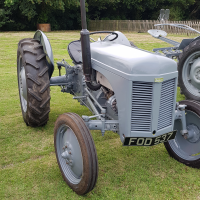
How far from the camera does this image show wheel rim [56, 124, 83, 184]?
2498 millimetres

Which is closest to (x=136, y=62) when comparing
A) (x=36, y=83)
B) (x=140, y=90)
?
(x=140, y=90)

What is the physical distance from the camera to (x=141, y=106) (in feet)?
7.52

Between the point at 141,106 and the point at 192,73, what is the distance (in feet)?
10.1

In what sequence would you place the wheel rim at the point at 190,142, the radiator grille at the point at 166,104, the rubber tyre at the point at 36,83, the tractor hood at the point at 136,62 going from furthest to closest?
the rubber tyre at the point at 36,83 < the wheel rim at the point at 190,142 < the radiator grille at the point at 166,104 < the tractor hood at the point at 136,62

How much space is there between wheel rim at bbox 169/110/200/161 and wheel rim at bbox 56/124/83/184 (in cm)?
129

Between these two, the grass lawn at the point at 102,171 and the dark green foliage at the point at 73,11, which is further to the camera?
the dark green foliage at the point at 73,11

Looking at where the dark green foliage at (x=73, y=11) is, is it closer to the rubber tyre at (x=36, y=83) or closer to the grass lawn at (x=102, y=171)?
the rubber tyre at (x=36, y=83)

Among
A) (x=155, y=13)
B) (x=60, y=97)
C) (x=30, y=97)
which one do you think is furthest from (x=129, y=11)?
(x=30, y=97)

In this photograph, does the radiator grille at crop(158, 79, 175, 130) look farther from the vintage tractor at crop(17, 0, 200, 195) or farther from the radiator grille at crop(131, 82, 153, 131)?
the radiator grille at crop(131, 82, 153, 131)

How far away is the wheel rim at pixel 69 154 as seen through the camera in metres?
2.50

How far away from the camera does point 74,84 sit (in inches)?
150

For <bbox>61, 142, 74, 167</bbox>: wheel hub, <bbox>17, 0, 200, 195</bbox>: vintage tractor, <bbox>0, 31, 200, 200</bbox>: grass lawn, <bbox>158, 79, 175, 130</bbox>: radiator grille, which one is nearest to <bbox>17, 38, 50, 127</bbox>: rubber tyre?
<bbox>17, 0, 200, 195</bbox>: vintage tractor

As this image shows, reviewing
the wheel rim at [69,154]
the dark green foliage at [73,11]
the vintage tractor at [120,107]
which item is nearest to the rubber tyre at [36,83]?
the vintage tractor at [120,107]

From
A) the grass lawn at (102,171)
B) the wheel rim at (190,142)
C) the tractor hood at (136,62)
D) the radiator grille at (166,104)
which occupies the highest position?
the tractor hood at (136,62)
